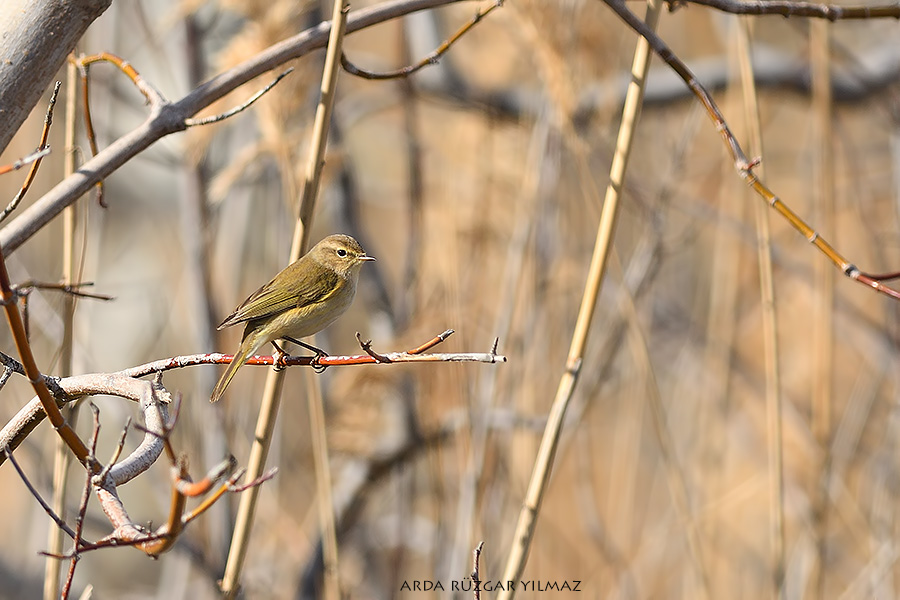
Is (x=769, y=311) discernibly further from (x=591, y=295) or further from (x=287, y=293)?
(x=287, y=293)

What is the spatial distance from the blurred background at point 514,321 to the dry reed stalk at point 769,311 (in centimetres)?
8

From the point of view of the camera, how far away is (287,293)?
2025 mm

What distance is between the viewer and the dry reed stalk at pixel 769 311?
6.40ft

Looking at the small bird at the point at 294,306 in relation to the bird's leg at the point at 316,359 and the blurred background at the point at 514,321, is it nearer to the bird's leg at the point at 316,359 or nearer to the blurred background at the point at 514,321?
the bird's leg at the point at 316,359

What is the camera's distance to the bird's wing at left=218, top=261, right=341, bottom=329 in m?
1.93

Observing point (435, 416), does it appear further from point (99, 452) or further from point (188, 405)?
point (99, 452)

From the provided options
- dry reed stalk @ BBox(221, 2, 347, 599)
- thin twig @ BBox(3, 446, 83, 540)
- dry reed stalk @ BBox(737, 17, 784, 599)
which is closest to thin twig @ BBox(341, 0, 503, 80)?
dry reed stalk @ BBox(221, 2, 347, 599)

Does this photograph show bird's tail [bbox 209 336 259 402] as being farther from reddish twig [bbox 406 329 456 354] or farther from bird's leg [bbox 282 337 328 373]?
reddish twig [bbox 406 329 456 354]

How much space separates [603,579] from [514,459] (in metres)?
0.51

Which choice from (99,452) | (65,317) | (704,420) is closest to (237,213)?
(65,317)

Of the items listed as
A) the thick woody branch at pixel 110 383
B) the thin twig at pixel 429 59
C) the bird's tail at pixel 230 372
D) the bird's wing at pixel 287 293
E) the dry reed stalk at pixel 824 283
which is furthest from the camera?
the dry reed stalk at pixel 824 283

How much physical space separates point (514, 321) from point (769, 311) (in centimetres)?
94

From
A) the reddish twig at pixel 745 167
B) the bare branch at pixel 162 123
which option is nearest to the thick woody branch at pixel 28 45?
the bare branch at pixel 162 123

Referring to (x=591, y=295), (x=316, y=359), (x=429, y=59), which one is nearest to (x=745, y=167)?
(x=591, y=295)
